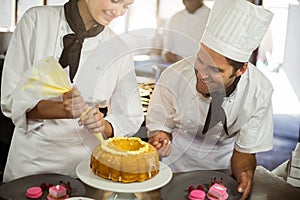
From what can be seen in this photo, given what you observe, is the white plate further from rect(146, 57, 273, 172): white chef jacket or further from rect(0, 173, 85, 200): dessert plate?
rect(146, 57, 273, 172): white chef jacket

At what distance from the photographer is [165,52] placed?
1396 mm

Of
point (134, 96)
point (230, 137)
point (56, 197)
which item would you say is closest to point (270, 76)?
point (230, 137)

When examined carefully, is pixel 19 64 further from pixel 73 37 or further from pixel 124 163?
pixel 124 163

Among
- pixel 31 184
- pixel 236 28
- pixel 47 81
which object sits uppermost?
pixel 236 28

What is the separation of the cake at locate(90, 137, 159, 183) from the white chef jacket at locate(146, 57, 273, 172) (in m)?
0.22

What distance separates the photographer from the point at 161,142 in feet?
4.70

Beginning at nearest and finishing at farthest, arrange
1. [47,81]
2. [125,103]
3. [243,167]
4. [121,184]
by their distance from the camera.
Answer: [121,184] → [47,81] → [125,103] → [243,167]

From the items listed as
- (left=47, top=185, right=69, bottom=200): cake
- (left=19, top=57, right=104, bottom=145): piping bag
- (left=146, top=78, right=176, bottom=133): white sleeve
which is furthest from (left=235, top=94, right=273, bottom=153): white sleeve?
(left=47, top=185, right=69, bottom=200): cake

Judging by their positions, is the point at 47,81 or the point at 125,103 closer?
the point at 47,81

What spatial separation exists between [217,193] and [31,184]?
464mm

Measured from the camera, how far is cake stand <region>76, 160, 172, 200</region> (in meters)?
1.14

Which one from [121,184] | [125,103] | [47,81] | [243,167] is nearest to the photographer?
[121,184]

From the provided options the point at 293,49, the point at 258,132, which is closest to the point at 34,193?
the point at 258,132

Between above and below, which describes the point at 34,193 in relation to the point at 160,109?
below
